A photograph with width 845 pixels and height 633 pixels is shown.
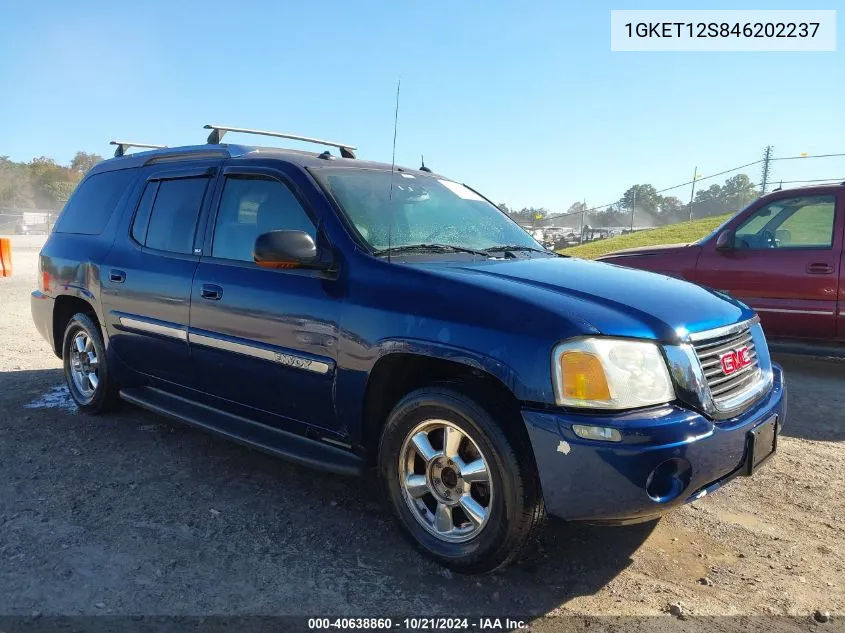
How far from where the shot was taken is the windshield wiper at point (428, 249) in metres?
3.32

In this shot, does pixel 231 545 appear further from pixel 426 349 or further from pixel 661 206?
pixel 661 206

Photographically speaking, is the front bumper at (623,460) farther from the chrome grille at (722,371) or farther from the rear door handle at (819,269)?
the rear door handle at (819,269)

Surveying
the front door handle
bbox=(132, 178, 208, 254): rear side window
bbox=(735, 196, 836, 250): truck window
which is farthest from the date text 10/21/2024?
bbox=(735, 196, 836, 250): truck window

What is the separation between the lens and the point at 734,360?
2.96 m

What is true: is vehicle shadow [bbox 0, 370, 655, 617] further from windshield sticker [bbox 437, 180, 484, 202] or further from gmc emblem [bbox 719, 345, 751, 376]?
windshield sticker [bbox 437, 180, 484, 202]

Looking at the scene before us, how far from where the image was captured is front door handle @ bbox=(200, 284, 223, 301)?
373 cm

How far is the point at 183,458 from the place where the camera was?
4254mm

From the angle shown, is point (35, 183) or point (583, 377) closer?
point (583, 377)

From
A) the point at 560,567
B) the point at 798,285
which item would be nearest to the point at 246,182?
the point at 560,567

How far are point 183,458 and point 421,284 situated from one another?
7.39 ft

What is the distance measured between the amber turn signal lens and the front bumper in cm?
8

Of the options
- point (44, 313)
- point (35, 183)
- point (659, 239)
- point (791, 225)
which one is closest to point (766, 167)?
point (659, 239)

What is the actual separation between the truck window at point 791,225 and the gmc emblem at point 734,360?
4131 millimetres

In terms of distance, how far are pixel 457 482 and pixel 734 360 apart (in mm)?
1345
